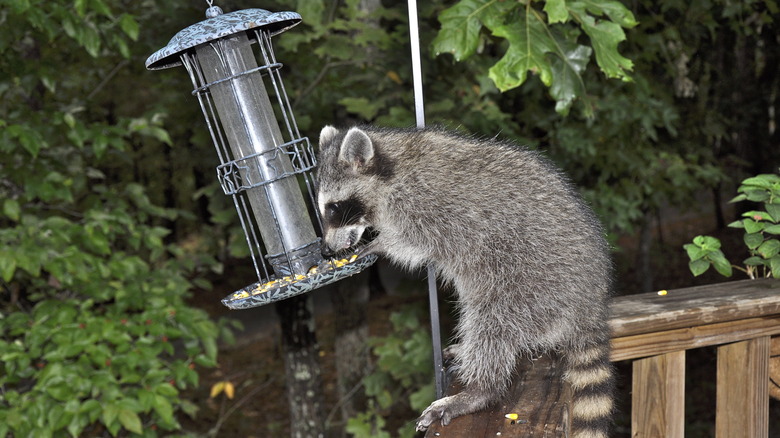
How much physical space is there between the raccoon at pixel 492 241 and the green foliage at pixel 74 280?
147cm

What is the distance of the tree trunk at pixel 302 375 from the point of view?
19.7 ft

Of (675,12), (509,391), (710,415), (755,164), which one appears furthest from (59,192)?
(755,164)

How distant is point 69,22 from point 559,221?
2518mm

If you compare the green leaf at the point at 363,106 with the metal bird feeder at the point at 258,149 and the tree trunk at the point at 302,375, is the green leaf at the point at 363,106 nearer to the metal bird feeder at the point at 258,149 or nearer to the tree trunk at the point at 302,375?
the metal bird feeder at the point at 258,149

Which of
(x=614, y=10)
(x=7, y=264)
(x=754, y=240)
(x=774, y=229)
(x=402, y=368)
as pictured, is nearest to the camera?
(x=774, y=229)

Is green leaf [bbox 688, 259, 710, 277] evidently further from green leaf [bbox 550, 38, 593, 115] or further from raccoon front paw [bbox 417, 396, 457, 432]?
raccoon front paw [bbox 417, 396, 457, 432]

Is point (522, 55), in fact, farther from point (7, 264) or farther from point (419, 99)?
point (7, 264)

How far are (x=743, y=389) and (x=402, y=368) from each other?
271cm

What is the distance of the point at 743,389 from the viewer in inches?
83.0

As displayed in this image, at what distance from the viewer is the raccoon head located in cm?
251

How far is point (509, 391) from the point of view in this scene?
7.09 ft

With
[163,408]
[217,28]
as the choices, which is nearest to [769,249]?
[217,28]

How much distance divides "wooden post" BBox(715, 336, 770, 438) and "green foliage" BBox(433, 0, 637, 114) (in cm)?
99

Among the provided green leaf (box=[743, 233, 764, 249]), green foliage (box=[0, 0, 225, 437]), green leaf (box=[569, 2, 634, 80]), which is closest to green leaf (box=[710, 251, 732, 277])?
green leaf (box=[743, 233, 764, 249])
